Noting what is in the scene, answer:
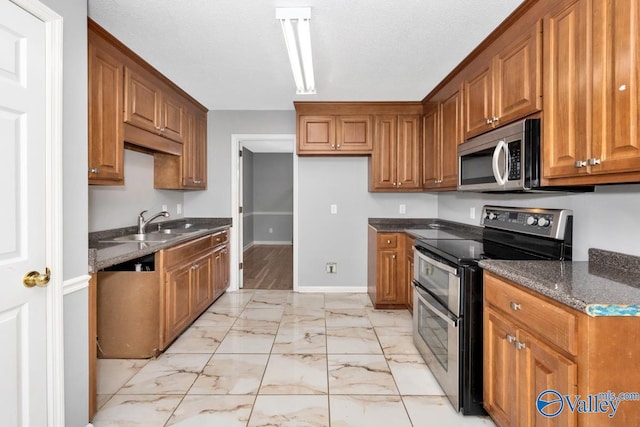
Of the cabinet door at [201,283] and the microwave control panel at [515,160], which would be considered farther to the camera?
the cabinet door at [201,283]

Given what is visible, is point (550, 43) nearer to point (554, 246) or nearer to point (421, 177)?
point (554, 246)

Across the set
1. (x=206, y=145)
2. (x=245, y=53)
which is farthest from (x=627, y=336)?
(x=206, y=145)

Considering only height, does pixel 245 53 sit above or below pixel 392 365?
above

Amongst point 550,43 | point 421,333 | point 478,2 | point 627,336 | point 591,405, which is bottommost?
point 421,333

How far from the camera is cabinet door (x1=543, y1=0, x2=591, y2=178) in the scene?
4.97 ft

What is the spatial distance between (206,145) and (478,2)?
11.5 feet

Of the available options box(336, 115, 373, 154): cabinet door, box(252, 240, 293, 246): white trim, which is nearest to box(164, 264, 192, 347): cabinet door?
box(336, 115, 373, 154): cabinet door

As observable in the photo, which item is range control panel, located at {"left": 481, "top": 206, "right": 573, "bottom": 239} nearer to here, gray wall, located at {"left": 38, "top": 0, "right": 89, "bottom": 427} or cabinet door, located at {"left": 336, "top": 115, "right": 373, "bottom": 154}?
cabinet door, located at {"left": 336, "top": 115, "right": 373, "bottom": 154}

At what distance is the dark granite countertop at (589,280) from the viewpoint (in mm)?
1111

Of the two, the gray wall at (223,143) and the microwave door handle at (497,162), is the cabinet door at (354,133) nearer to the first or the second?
the gray wall at (223,143)

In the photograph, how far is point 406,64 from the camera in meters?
2.89

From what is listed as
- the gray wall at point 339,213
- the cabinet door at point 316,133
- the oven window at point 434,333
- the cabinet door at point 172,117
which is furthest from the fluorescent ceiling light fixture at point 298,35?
the oven window at point 434,333

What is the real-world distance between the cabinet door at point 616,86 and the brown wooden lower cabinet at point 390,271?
2391 millimetres

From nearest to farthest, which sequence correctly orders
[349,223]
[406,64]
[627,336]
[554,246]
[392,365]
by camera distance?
[627,336] → [554,246] → [392,365] → [406,64] → [349,223]
